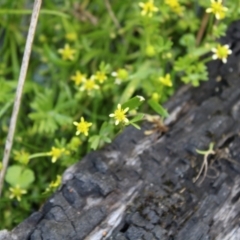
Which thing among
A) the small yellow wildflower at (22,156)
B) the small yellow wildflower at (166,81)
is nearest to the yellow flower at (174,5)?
the small yellow wildflower at (166,81)

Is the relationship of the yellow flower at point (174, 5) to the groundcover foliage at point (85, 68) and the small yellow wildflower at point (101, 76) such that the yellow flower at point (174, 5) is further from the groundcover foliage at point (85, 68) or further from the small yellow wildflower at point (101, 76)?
the small yellow wildflower at point (101, 76)

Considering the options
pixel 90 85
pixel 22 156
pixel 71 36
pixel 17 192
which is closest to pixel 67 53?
pixel 71 36

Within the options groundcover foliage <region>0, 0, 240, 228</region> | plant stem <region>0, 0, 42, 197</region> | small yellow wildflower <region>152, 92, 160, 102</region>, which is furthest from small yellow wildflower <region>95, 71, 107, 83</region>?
plant stem <region>0, 0, 42, 197</region>

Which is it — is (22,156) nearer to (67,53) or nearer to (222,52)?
(67,53)

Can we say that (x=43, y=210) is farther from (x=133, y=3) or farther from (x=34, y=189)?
(x=133, y=3)

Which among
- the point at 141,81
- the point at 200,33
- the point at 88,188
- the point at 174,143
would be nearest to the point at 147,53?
the point at 141,81

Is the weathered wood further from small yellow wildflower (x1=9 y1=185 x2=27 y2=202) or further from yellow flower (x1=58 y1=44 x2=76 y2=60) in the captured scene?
yellow flower (x1=58 y1=44 x2=76 y2=60)
